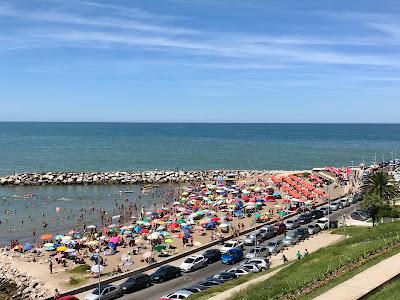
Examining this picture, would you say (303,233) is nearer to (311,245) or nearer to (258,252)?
(311,245)

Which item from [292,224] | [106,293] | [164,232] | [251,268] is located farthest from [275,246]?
[106,293]

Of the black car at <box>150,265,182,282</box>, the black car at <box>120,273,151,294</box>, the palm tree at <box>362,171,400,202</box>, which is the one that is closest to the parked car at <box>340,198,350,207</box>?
the palm tree at <box>362,171,400,202</box>

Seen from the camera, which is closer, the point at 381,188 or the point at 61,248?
the point at 61,248

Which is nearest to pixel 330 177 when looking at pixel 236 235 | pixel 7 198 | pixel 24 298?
pixel 236 235

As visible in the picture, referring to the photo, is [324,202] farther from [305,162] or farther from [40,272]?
[305,162]

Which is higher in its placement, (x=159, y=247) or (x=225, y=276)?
(x=225, y=276)

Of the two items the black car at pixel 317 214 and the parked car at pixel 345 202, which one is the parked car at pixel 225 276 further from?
the parked car at pixel 345 202
